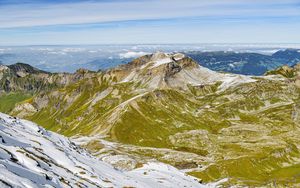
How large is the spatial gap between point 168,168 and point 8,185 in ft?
295

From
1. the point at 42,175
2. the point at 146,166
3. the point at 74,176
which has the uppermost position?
the point at 42,175

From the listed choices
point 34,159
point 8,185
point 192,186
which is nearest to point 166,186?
point 192,186

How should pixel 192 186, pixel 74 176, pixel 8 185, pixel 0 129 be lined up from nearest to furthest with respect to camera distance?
pixel 8 185 → pixel 74 176 → pixel 0 129 → pixel 192 186

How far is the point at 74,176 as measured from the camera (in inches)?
2712

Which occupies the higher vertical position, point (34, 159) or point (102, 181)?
point (34, 159)

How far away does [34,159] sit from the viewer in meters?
64.2

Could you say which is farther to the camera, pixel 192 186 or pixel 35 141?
pixel 192 186

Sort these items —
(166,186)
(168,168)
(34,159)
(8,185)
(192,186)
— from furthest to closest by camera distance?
(168,168)
(192,186)
(166,186)
(34,159)
(8,185)

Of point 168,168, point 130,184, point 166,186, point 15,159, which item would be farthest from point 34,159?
point 168,168

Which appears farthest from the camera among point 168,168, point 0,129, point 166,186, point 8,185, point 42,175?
point 168,168

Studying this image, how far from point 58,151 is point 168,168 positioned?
54.2m

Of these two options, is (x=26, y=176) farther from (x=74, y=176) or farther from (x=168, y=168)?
(x=168, y=168)

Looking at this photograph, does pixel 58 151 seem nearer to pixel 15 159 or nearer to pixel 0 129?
pixel 0 129

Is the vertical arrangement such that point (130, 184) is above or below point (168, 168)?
Result: above
